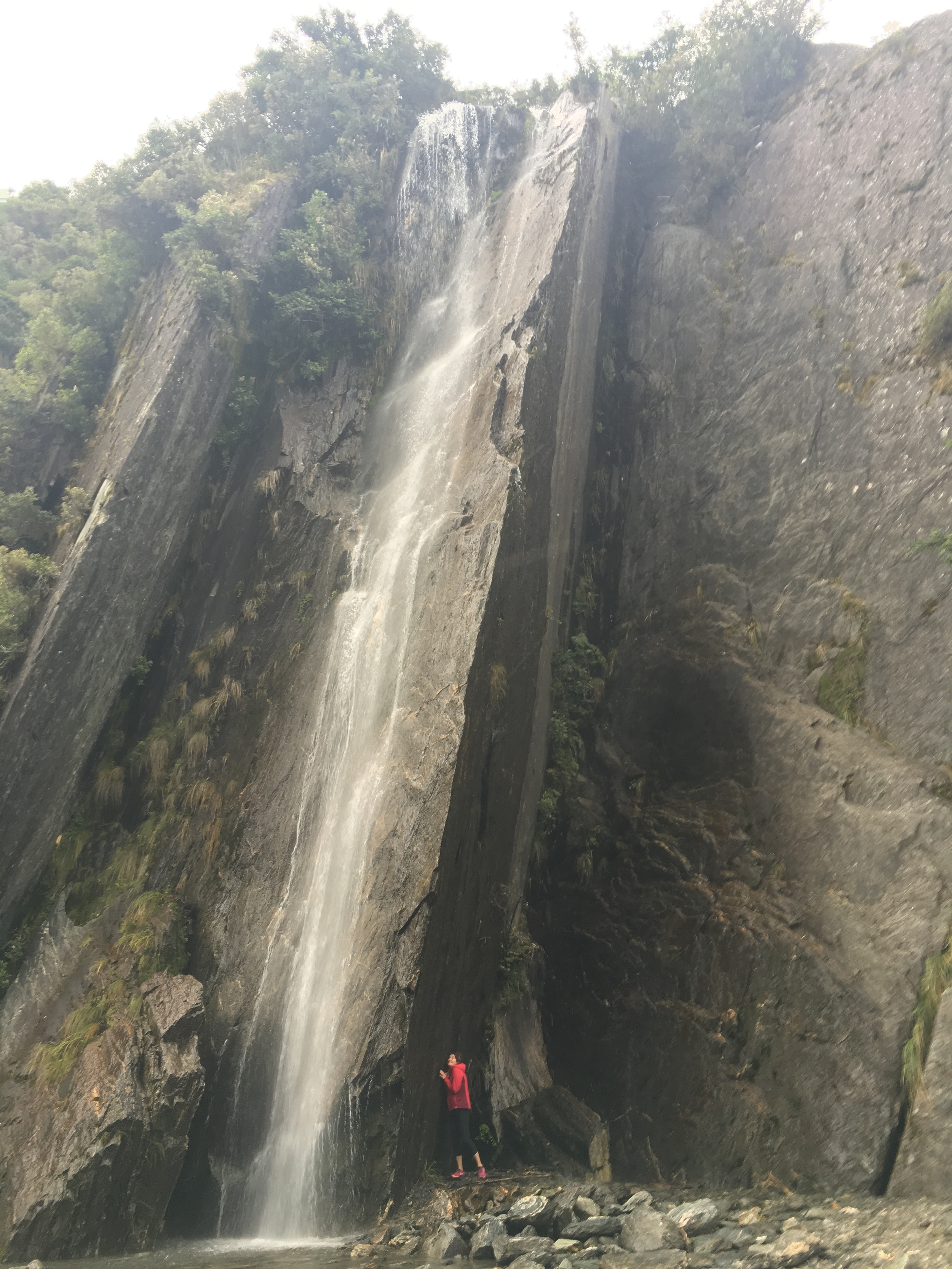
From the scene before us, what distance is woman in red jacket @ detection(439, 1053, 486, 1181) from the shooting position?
9.59m

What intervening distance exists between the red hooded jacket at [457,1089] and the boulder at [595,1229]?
107 inches

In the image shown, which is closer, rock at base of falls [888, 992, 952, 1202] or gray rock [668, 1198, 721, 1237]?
gray rock [668, 1198, 721, 1237]

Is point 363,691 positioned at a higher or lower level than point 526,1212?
higher

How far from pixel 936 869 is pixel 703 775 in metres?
3.71

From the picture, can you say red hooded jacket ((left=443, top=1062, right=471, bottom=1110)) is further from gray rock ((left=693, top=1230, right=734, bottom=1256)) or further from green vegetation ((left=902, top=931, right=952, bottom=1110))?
green vegetation ((left=902, top=931, right=952, bottom=1110))

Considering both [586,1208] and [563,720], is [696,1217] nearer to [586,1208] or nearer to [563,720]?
[586,1208]

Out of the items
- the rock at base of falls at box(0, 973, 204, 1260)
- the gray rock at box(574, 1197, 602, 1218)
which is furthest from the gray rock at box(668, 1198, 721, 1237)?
the rock at base of falls at box(0, 973, 204, 1260)

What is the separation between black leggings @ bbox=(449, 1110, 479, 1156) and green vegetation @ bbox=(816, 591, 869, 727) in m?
7.46

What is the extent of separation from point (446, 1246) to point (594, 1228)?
1.45m

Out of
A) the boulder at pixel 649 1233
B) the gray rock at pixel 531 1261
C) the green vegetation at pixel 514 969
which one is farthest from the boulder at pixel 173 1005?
the boulder at pixel 649 1233

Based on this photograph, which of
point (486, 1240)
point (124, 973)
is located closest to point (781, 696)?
point (486, 1240)

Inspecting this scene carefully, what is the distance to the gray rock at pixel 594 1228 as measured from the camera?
7070 millimetres

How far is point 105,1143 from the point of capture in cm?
881

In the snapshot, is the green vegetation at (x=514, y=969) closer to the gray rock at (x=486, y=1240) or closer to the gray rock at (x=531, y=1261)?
the gray rock at (x=486, y=1240)
